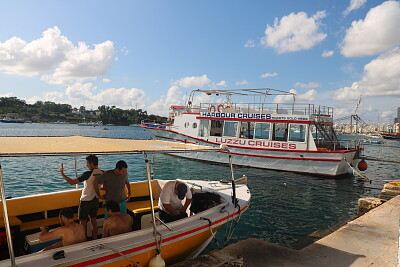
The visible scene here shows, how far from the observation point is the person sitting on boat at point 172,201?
5262 millimetres

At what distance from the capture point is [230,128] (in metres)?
19.4

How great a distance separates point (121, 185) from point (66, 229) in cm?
131

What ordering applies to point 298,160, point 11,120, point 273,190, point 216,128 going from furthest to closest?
point 11,120
point 216,128
point 298,160
point 273,190

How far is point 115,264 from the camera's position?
4.05 metres

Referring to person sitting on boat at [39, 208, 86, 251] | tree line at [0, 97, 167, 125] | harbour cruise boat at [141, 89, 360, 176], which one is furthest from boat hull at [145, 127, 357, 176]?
tree line at [0, 97, 167, 125]

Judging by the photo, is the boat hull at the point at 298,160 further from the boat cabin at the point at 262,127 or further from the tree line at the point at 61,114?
the tree line at the point at 61,114

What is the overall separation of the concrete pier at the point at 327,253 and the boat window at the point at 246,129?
12.3 meters

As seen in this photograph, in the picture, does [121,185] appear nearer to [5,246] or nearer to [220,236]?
[5,246]

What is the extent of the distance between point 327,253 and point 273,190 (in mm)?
8311

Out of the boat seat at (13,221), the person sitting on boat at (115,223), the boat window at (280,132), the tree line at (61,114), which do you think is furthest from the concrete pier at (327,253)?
the tree line at (61,114)

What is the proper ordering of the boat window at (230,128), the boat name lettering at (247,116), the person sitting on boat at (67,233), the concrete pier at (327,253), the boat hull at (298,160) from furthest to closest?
1. the boat window at (230,128)
2. the boat name lettering at (247,116)
3. the boat hull at (298,160)
4. the concrete pier at (327,253)
5. the person sitting on boat at (67,233)

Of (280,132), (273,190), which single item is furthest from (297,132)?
(273,190)

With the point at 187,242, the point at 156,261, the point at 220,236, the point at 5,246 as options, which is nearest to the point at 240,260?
the point at 187,242

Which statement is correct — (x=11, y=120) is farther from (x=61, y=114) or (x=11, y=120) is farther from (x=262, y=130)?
(x=262, y=130)
